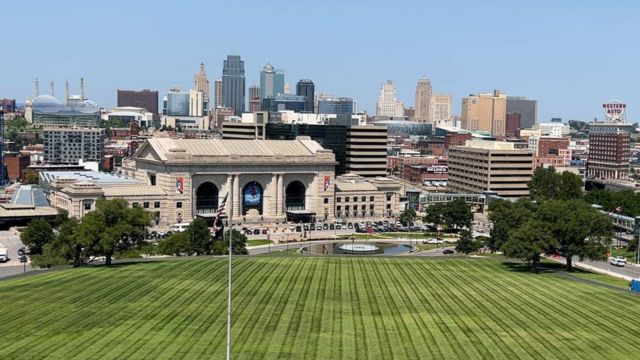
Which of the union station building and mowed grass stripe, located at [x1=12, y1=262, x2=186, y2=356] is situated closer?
mowed grass stripe, located at [x1=12, y1=262, x2=186, y2=356]

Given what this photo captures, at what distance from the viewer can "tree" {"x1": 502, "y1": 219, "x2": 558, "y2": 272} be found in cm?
9362

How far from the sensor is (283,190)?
17012cm

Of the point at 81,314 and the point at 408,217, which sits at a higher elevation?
the point at 81,314

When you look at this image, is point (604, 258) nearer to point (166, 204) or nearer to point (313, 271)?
point (313, 271)

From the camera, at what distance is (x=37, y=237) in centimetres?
11619

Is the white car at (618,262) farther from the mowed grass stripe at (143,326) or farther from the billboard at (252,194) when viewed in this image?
the billboard at (252,194)

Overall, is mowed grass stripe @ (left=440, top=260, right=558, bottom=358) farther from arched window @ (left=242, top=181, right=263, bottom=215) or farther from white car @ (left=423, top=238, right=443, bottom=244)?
arched window @ (left=242, top=181, right=263, bottom=215)

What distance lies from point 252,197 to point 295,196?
9612 mm

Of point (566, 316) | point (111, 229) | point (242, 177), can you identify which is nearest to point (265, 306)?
point (566, 316)

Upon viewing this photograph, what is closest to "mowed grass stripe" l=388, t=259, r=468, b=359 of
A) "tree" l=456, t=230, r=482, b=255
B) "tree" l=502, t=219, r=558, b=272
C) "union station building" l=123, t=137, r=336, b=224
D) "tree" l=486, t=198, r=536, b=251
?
"tree" l=502, t=219, r=558, b=272

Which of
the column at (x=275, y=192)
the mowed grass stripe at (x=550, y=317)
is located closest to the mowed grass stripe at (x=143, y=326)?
the mowed grass stripe at (x=550, y=317)

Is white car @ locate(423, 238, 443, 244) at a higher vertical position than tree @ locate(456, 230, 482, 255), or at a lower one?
lower

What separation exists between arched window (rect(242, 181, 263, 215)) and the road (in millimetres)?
43345

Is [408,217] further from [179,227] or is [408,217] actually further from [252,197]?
[179,227]
